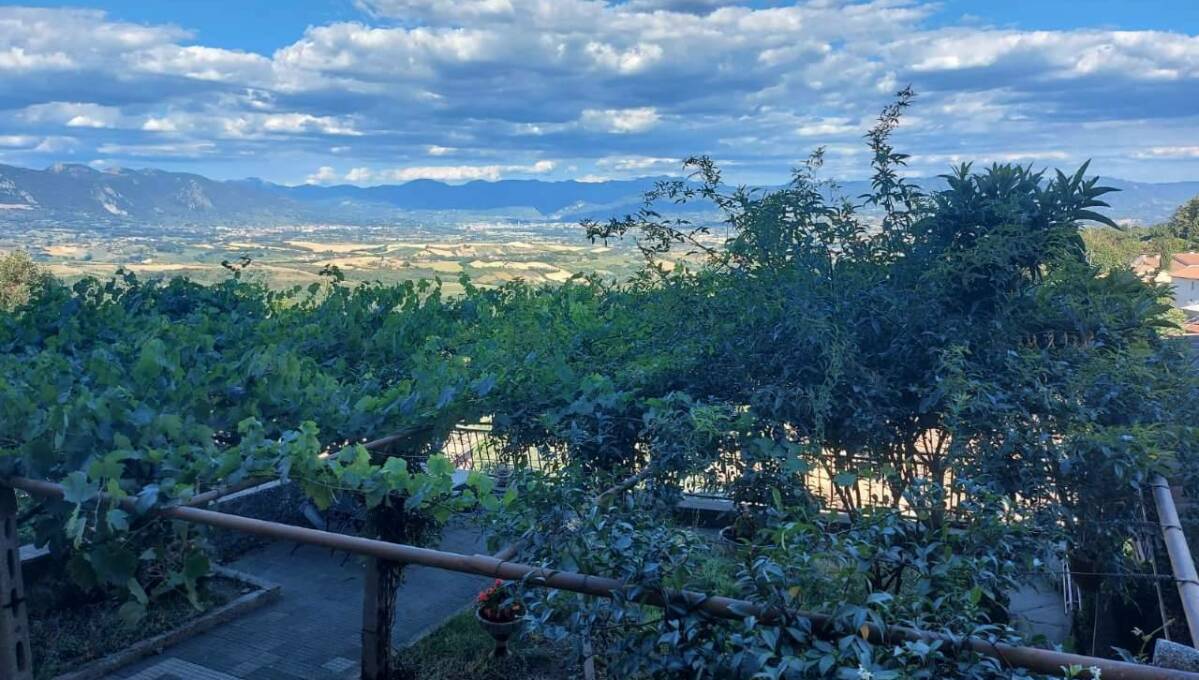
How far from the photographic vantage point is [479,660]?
5773mm

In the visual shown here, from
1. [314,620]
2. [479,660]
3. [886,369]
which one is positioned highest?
[886,369]

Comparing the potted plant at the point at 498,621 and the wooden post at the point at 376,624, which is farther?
the potted plant at the point at 498,621

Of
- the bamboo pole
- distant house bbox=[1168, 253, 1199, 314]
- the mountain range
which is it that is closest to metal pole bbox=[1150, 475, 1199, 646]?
the bamboo pole

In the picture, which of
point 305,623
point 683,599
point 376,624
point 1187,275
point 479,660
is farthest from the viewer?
point 1187,275

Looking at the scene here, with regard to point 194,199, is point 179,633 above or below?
below

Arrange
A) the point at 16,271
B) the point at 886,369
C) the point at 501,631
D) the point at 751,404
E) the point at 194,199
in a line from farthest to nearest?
the point at 194,199 < the point at 16,271 < the point at 501,631 < the point at 886,369 < the point at 751,404

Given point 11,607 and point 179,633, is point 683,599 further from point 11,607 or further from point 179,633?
point 179,633

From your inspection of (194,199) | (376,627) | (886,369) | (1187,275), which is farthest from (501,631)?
(194,199)

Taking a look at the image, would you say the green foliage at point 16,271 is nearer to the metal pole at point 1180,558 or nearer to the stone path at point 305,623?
the stone path at point 305,623

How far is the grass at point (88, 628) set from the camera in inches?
225

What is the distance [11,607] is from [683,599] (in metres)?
3.68

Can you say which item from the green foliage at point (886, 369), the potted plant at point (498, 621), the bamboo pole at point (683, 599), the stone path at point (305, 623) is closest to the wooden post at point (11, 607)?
the bamboo pole at point (683, 599)

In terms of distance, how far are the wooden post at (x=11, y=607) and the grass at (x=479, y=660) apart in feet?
7.46

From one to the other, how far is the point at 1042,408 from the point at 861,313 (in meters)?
0.95
